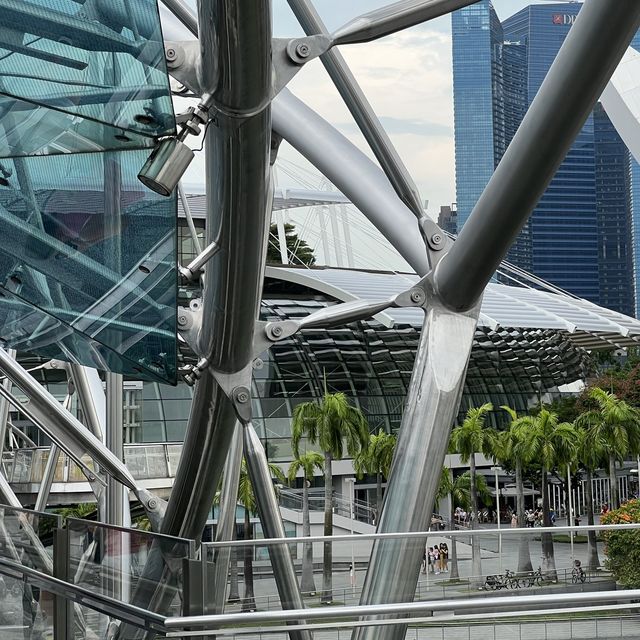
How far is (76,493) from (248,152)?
123 feet

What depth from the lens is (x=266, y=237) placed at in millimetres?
7469

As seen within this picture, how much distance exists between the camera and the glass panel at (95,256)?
229 inches

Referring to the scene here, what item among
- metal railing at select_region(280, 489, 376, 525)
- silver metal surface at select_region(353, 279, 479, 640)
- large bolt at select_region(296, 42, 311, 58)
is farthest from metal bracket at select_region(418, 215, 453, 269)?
metal railing at select_region(280, 489, 376, 525)

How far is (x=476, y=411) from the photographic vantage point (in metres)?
54.5

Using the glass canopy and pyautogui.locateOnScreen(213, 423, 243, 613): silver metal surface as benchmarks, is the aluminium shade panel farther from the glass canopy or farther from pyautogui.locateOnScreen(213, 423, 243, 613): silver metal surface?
the glass canopy

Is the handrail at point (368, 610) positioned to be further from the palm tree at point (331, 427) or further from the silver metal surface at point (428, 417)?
the palm tree at point (331, 427)

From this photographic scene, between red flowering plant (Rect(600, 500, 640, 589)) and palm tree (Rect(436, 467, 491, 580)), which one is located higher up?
red flowering plant (Rect(600, 500, 640, 589))

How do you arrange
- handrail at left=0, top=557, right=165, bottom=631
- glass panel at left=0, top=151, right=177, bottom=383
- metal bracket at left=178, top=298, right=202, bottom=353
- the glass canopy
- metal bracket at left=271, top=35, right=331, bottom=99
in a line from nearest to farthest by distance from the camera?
the glass canopy → handrail at left=0, top=557, right=165, bottom=631 → metal bracket at left=271, top=35, right=331, bottom=99 → glass panel at left=0, top=151, right=177, bottom=383 → metal bracket at left=178, top=298, right=202, bottom=353

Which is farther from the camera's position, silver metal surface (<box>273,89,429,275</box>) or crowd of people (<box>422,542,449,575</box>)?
silver metal surface (<box>273,89,429,275</box>)

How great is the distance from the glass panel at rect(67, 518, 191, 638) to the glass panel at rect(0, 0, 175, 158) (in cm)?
197

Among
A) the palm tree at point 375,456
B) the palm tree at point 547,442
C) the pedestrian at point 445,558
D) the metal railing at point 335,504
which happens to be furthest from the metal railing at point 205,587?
the palm tree at point 547,442

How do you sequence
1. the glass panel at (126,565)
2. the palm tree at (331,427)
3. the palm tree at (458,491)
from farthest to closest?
the palm tree at (458,491), the palm tree at (331,427), the glass panel at (126,565)

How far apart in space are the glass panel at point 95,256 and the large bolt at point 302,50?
96 centimetres

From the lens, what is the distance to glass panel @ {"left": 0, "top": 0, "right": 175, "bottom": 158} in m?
4.67
